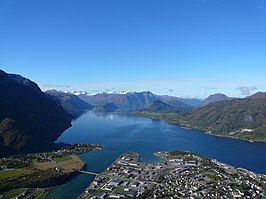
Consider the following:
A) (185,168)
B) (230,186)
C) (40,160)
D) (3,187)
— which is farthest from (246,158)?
(3,187)

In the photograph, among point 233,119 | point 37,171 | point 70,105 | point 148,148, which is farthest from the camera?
point 70,105

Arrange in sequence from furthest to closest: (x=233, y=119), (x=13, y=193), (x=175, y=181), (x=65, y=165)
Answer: (x=233, y=119) → (x=65, y=165) → (x=175, y=181) → (x=13, y=193)

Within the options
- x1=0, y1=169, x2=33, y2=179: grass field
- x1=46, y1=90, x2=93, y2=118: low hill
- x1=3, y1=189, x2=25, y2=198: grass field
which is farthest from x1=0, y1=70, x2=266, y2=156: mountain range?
x1=46, y1=90, x2=93, y2=118: low hill

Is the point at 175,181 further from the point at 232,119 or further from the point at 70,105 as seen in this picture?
the point at 70,105

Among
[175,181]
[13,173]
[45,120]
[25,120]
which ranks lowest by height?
[13,173]

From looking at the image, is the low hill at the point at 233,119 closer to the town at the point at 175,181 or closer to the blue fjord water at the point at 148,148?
the blue fjord water at the point at 148,148

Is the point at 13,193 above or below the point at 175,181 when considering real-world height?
below

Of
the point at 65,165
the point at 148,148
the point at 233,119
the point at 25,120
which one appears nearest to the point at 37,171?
the point at 65,165
